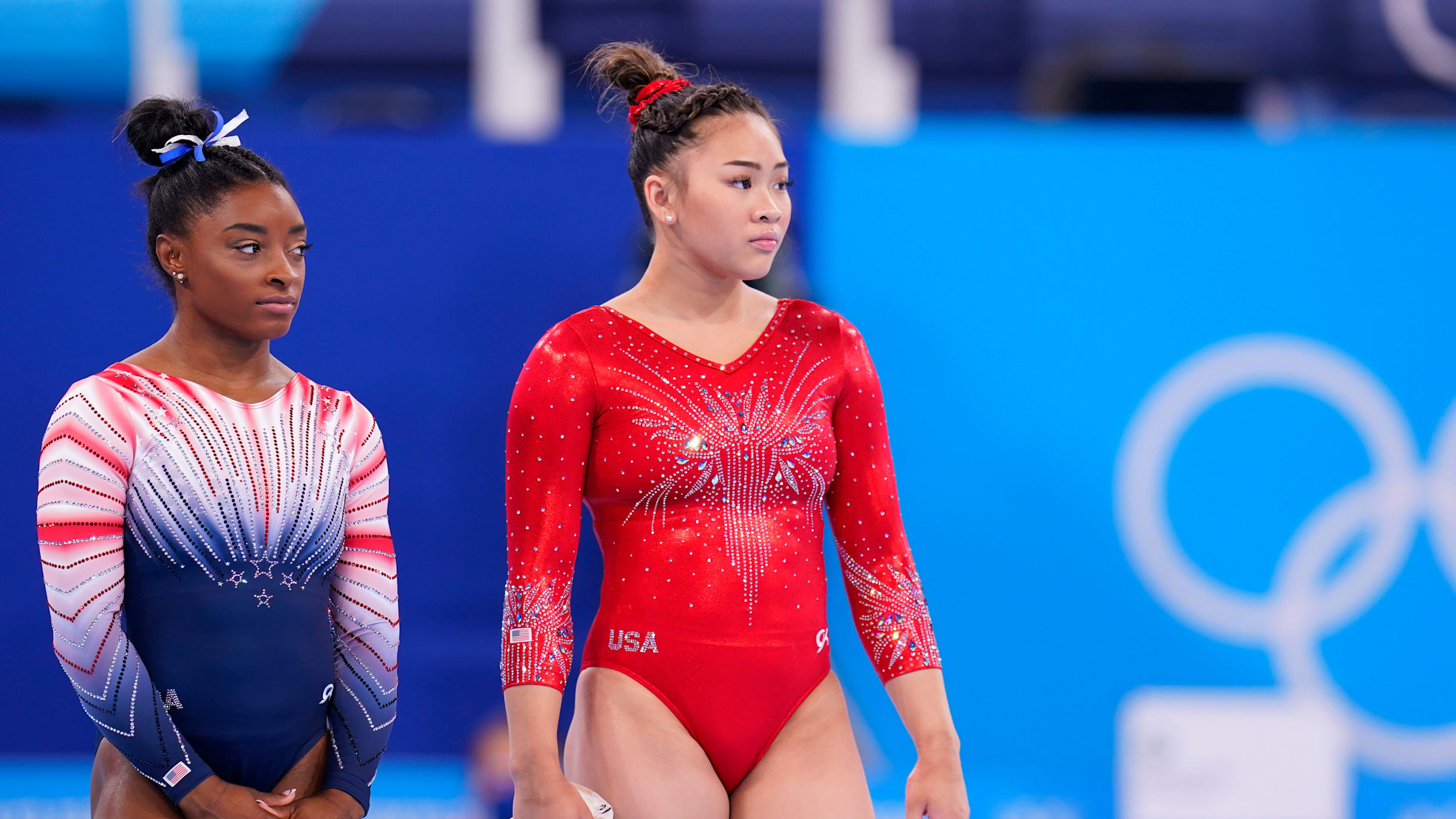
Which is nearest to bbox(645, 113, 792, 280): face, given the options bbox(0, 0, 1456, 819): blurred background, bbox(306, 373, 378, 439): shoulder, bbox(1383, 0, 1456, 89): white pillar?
bbox(306, 373, 378, 439): shoulder

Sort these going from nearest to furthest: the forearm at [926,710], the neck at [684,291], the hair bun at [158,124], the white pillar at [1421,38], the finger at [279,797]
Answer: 1. the finger at [279,797]
2. the hair bun at [158,124]
3. the forearm at [926,710]
4. the neck at [684,291]
5. the white pillar at [1421,38]

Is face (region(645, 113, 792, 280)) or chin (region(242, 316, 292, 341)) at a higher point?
face (region(645, 113, 792, 280))

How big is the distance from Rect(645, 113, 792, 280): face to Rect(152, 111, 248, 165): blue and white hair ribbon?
0.72 meters

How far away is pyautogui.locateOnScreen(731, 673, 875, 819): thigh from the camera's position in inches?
90.4

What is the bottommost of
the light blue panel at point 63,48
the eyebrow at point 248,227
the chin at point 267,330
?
the chin at point 267,330

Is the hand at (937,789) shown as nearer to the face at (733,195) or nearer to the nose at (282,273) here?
the face at (733,195)

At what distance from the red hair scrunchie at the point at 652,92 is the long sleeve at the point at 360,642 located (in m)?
0.74

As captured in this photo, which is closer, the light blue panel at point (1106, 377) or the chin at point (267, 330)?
the chin at point (267, 330)

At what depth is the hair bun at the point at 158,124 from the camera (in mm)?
2260

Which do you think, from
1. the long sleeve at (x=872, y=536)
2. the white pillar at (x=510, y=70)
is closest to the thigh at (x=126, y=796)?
the long sleeve at (x=872, y=536)

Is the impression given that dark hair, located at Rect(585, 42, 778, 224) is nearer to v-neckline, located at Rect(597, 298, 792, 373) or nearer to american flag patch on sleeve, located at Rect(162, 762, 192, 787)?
v-neckline, located at Rect(597, 298, 792, 373)

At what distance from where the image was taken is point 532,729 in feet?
7.29

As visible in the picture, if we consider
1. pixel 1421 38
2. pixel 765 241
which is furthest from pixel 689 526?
pixel 1421 38

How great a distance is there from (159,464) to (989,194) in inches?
147
